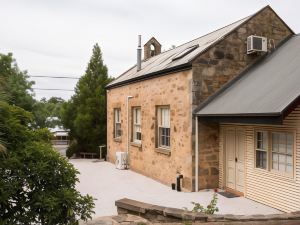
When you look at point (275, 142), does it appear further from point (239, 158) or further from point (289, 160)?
point (239, 158)

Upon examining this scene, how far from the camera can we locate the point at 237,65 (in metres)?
11.3

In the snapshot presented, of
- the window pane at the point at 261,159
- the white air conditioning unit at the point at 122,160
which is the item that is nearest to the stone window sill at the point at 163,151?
the white air conditioning unit at the point at 122,160

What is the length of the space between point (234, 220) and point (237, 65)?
6967mm

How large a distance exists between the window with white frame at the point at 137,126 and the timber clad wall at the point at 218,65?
5.02 meters

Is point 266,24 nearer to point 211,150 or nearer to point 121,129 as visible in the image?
point 211,150

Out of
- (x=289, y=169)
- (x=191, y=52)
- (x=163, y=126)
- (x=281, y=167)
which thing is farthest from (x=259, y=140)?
(x=191, y=52)

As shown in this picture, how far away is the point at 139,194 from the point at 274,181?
4.20 metres

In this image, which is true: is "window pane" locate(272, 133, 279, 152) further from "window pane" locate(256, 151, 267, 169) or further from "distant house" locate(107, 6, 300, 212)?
"window pane" locate(256, 151, 267, 169)

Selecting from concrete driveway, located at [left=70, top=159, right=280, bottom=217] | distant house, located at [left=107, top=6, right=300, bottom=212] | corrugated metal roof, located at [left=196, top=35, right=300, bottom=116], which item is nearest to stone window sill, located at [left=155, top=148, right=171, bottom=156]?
distant house, located at [left=107, top=6, right=300, bottom=212]

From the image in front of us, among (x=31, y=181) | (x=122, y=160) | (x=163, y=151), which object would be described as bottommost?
(x=122, y=160)

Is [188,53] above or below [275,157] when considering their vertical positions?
above

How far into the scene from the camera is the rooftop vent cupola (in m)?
21.0

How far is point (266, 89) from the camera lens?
8.87 metres

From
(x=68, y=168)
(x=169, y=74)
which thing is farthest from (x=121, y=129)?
(x=68, y=168)
